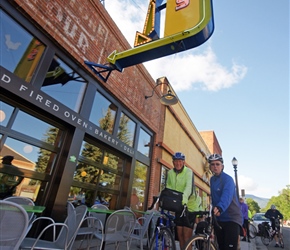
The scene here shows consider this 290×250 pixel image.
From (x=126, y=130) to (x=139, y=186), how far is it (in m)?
2.21

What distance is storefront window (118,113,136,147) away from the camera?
6609 millimetres

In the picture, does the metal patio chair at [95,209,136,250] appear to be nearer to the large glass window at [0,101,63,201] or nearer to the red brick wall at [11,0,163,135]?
the large glass window at [0,101,63,201]

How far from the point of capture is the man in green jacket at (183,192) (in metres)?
3.48

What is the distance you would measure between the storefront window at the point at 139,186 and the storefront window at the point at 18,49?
4695 millimetres

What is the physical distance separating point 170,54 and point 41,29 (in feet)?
9.10

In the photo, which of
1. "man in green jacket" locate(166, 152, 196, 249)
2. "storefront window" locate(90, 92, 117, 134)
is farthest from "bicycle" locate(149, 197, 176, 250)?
"storefront window" locate(90, 92, 117, 134)

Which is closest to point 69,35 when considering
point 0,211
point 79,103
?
point 79,103

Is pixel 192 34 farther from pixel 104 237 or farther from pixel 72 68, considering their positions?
pixel 104 237

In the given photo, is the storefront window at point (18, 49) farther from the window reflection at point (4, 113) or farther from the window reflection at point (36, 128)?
the window reflection at point (36, 128)

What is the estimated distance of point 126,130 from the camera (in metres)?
6.91

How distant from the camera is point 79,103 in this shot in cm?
500

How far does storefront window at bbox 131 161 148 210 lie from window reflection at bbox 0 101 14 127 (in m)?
4.52

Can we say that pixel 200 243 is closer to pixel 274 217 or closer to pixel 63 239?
pixel 63 239

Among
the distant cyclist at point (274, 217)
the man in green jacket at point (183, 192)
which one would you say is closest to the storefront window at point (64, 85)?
the man in green jacket at point (183, 192)
